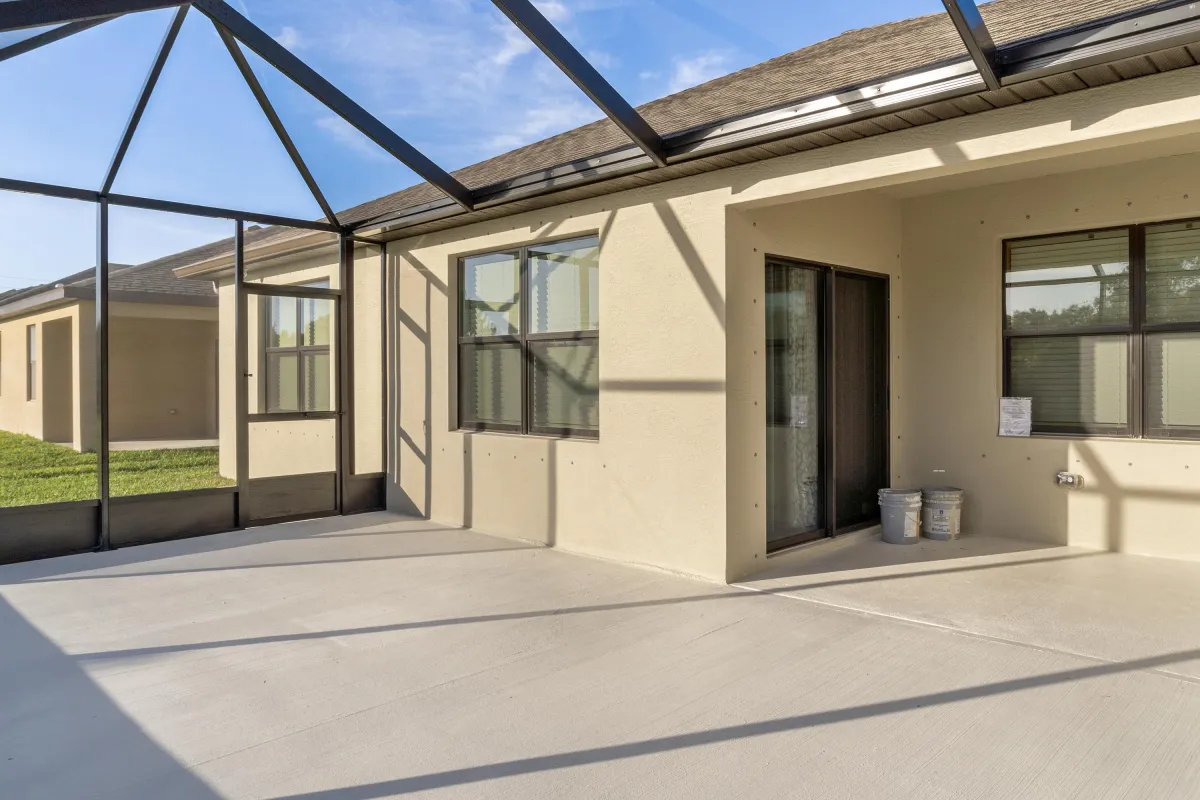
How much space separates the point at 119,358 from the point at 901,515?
13.3 metres

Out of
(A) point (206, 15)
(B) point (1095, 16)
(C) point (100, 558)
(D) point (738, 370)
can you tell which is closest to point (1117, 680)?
(D) point (738, 370)

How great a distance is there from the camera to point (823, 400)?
573cm

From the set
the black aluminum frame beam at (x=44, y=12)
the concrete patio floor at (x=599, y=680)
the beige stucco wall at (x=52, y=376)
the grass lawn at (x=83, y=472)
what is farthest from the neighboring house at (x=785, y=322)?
the beige stucco wall at (x=52, y=376)

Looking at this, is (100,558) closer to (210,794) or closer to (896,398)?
(210,794)

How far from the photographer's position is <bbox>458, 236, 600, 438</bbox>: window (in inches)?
225

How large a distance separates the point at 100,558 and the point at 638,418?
3885 millimetres

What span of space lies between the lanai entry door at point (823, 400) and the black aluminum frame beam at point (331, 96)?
2439 mm

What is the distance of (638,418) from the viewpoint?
17.2ft

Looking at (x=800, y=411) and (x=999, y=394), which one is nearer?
(x=800, y=411)

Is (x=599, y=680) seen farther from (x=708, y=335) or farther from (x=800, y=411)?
(x=800, y=411)

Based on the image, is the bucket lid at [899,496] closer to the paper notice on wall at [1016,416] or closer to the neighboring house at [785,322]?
Result: the neighboring house at [785,322]

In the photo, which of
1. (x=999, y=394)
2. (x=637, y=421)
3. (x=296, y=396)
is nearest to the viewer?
(x=637, y=421)

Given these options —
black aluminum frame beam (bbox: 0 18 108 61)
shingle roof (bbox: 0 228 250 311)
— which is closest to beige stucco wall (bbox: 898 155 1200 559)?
black aluminum frame beam (bbox: 0 18 108 61)

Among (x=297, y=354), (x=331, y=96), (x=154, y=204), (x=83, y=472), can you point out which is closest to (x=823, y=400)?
(x=331, y=96)
